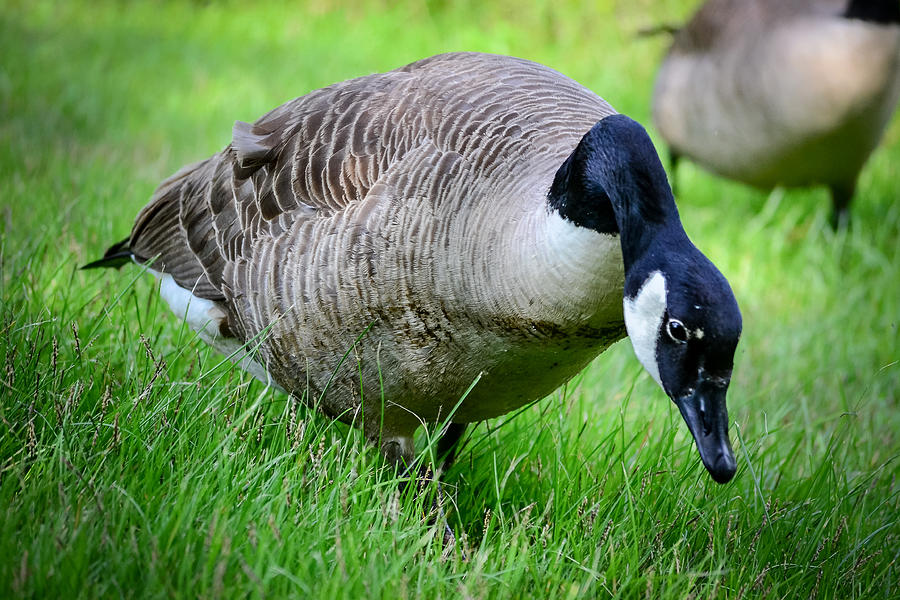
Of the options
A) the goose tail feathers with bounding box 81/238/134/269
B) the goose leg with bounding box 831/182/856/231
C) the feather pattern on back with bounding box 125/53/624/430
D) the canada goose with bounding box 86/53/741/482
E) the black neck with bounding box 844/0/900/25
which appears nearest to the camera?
the canada goose with bounding box 86/53/741/482

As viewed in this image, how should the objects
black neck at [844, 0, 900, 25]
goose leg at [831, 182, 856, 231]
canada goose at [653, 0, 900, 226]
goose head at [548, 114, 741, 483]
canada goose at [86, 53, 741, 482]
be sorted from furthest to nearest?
goose leg at [831, 182, 856, 231]
black neck at [844, 0, 900, 25]
canada goose at [653, 0, 900, 226]
canada goose at [86, 53, 741, 482]
goose head at [548, 114, 741, 483]

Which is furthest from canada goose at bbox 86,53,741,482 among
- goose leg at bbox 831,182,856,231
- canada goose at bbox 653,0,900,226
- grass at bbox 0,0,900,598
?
goose leg at bbox 831,182,856,231

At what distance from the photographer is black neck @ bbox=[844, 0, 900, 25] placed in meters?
6.14

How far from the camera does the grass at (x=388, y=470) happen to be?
2303 millimetres

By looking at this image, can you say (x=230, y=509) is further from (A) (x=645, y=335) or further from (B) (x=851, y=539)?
(B) (x=851, y=539)

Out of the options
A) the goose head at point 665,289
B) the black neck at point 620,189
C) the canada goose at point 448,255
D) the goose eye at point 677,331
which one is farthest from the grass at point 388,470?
the black neck at point 620,189

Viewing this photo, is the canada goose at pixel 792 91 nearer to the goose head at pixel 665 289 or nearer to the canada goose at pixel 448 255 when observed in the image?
the canada goose at pixel 448 255

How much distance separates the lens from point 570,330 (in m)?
2.62

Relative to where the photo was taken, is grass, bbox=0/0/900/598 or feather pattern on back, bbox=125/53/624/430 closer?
grass, bbox=0/0/900/598

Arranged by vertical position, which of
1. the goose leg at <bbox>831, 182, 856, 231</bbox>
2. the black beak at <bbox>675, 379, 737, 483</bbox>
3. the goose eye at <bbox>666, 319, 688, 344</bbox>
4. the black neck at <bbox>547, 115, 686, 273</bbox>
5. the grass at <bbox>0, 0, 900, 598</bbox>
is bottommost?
the goose leg at <bbox>831, 182, 856, 231</bbox>

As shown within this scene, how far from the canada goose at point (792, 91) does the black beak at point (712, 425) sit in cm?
456

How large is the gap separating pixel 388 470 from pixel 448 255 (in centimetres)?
98

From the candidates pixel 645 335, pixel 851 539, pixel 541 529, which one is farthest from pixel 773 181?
pixel 645 335

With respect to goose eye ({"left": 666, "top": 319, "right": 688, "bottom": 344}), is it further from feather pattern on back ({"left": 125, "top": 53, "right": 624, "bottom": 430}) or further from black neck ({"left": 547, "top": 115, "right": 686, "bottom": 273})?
feather pattern on back ({"left": 125, "top": 53, "right": 624, "bottom": 430})
